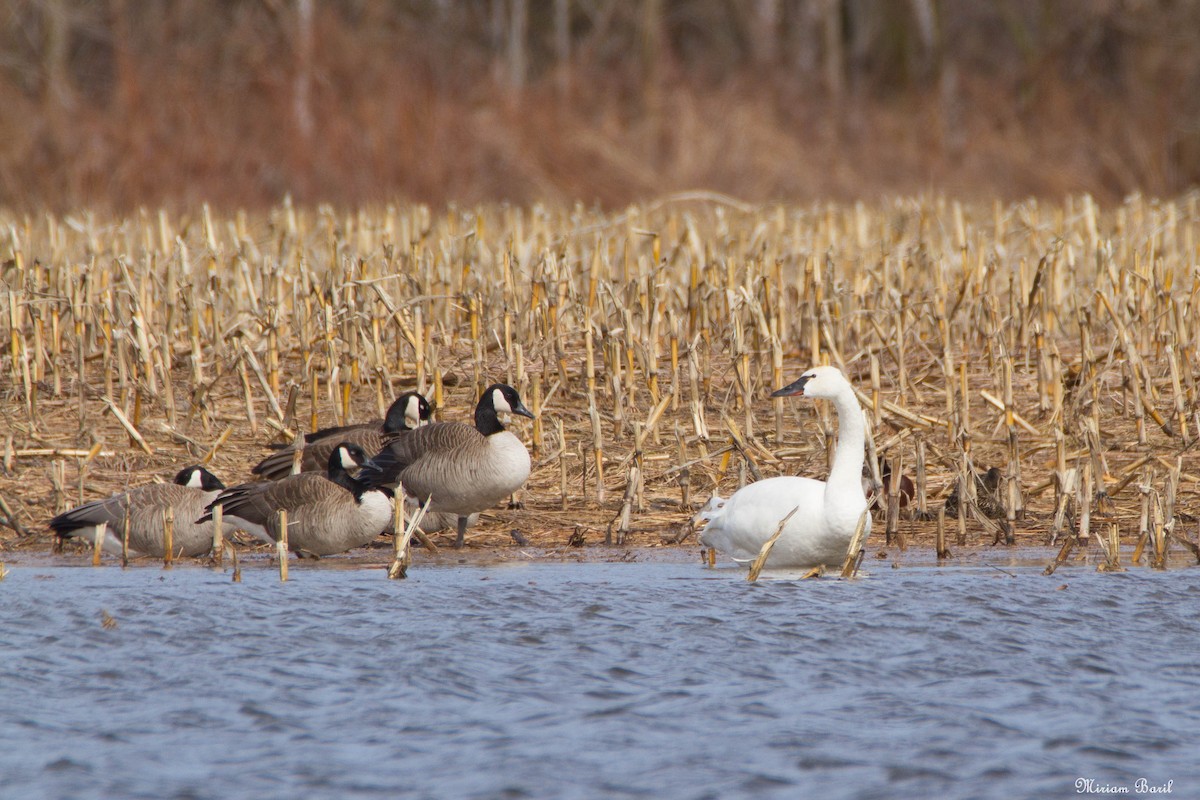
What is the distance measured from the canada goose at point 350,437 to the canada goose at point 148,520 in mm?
660

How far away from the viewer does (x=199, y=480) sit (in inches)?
339

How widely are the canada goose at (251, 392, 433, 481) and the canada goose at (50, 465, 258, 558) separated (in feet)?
2.17

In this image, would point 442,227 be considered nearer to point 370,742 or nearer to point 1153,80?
point 370,742

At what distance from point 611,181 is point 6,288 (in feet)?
51.4

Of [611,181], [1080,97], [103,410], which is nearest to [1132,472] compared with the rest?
[103,410]

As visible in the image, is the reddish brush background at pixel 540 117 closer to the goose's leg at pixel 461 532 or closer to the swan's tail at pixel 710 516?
the goose's leg at pixel 461 532

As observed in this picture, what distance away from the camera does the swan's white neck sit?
7.58 meters

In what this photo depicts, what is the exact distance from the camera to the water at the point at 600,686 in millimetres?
4707

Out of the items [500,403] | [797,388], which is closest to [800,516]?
[797,388]

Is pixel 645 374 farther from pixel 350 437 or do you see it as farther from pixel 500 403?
pixel 350 437

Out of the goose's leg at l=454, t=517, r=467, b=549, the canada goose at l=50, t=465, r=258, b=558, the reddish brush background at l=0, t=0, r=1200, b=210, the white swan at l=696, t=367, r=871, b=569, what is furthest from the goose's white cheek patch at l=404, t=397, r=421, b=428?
the reddish brush background at l=0, t=0, r=1200, b=210

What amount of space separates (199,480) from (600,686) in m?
3.72

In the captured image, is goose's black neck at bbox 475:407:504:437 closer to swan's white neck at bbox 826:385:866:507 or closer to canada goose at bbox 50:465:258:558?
canada goose at bbox 50:465:258:558

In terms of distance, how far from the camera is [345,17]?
37.8 metres
